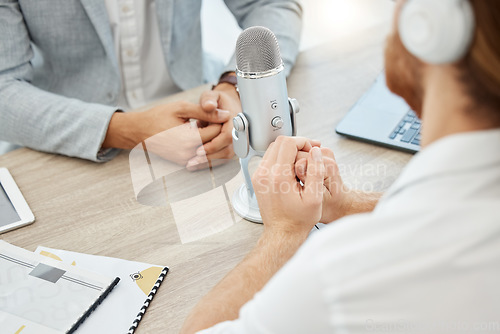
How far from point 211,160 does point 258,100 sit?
258 mm

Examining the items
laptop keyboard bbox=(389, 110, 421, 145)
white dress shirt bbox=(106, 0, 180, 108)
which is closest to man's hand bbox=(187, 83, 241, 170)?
laptop keyboard bbox=(389, 110, 421, 145)

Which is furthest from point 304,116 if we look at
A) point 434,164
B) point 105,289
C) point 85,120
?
point 434,164

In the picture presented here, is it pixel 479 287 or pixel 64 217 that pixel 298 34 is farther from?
pixel 479 287

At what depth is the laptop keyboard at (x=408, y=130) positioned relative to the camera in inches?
38.6

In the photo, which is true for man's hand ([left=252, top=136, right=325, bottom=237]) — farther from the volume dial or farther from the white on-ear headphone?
the white on-ear headphone

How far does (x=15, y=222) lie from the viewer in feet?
2.99

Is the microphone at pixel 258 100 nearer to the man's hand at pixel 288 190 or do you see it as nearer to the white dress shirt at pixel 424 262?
the man's hand at pixel 288 190

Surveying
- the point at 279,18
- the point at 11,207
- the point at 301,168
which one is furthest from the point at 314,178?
the point at 279,18

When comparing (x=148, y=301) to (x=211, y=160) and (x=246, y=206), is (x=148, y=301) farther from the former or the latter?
(x=211, y=160)

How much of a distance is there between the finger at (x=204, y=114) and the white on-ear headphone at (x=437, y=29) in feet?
1.99

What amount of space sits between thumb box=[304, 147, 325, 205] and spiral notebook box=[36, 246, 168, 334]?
26 centimetres

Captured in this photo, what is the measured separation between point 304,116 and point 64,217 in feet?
1.79

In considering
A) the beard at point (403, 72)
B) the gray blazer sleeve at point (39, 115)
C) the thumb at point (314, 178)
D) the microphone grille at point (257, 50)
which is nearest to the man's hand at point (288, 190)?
the thumb at point (314, 178)

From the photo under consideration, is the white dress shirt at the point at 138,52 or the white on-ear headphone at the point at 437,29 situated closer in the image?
the white on-ear headphone at the point at 437,29
